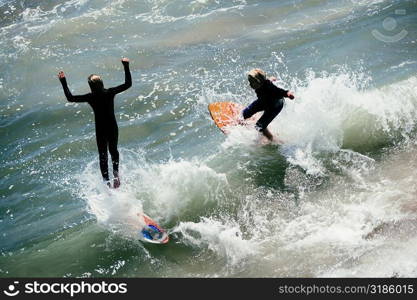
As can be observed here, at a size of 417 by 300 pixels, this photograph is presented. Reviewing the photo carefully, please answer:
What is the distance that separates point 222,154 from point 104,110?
9.96ft

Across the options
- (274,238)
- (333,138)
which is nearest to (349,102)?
(333,138)

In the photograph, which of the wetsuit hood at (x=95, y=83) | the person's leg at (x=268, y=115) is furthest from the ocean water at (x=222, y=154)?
the wetsuit hood at (x=95, y=83)

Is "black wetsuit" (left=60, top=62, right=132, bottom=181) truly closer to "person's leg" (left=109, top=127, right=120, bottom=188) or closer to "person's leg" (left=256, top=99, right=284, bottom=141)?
"person's leg" (left=109, top=127, right=120, bottom=188)

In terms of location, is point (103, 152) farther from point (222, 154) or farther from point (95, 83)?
point (222, 154)

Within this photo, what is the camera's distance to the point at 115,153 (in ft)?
28.5

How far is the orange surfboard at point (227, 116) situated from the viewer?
34.8 ft

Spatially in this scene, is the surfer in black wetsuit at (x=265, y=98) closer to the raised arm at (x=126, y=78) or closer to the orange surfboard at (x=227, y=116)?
the orange surfboard at (x=227, y=116)

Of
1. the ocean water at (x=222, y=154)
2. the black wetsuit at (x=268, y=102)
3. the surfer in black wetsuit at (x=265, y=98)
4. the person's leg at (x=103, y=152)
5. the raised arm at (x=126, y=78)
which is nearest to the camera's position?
the ocean water at (x=222, y=154)

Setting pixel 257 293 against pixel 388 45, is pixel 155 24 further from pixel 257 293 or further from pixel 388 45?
pixel 257 293

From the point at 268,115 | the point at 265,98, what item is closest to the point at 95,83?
the point at 265,98

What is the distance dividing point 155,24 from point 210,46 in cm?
315

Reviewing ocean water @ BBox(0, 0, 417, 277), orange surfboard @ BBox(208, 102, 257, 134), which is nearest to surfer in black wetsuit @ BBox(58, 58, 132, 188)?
ocean water @ BBox(0, 0, 417, 277)

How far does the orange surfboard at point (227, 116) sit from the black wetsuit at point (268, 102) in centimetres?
54

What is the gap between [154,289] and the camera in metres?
7.02
